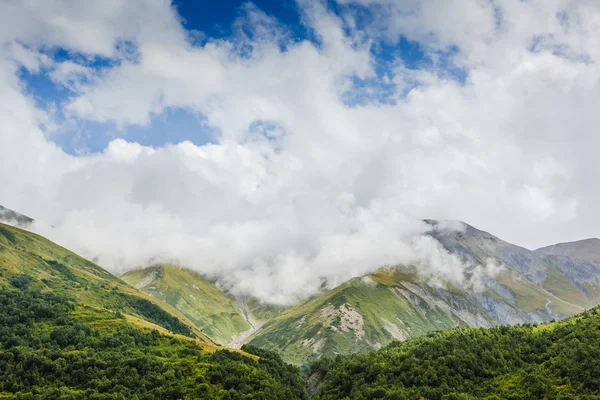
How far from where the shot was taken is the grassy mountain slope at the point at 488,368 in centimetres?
10931

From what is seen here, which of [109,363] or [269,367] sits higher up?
[109,363]

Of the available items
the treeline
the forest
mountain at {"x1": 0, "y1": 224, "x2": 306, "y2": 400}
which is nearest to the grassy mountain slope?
the forest

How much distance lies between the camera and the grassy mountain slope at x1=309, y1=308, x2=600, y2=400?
109312 millimetres

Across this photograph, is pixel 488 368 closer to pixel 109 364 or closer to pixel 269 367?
pixel 269 367

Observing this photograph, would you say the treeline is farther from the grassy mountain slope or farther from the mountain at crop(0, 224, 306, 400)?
the grassy mountain slope

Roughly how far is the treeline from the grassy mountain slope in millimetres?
29010

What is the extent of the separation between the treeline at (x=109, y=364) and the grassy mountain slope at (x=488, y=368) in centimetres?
2901

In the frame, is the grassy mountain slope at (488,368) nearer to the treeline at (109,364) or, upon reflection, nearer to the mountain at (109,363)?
the treeline at (109,364)

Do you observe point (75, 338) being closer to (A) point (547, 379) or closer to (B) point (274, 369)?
(B) point (274, 369)

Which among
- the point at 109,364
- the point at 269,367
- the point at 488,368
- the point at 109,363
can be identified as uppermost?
the point at 488,368

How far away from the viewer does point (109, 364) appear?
138750mm

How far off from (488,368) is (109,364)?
4726 inches

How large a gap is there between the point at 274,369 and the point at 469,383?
75.1 metres

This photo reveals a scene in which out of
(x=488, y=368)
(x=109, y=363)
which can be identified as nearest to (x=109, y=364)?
(x=109, y=363)
